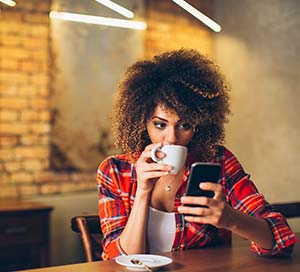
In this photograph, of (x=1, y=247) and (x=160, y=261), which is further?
(x=1, y=247)

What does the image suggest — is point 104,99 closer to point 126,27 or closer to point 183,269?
point 126,27

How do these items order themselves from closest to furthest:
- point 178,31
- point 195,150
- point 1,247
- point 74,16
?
point 195,150 → point 1,247 → point 74,16 → point 178,31

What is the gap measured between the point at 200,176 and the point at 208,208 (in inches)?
3.3

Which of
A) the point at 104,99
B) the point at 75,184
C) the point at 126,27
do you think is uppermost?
the point at 126,27

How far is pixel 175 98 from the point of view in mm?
1771

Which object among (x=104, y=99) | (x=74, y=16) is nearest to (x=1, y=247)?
(x=104, y=99)

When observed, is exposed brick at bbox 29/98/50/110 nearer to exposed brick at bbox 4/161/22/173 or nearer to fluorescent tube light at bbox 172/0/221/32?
exposed brick at bbox 4/161/22/173

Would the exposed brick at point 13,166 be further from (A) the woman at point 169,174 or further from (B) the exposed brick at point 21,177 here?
(A) the woman at point 169,174

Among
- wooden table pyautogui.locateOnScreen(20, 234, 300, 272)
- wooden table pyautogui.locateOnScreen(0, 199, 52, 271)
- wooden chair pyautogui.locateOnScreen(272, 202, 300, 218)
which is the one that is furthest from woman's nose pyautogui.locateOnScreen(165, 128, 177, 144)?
wooden table pyautogui.locateOnScreen(0, 199, 52, 271)

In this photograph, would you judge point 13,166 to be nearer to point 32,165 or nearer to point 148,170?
point 32,165

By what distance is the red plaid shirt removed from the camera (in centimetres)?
170

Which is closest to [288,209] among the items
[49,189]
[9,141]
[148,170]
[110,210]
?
[110,210]

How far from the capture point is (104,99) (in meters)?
4.12

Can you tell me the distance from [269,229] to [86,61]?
2.63 metres
